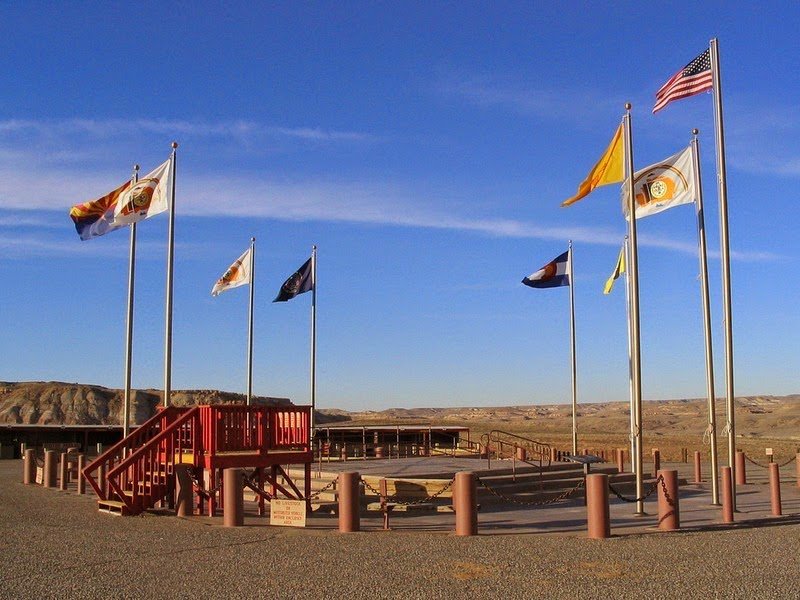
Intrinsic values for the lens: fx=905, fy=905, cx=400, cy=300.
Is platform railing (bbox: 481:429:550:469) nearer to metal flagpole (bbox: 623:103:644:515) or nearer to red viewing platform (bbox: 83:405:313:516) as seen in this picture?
metal flagpole (bbox: 623:103:644:515)

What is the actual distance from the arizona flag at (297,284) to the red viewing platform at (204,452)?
1317 cm

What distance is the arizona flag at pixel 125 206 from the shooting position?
21.7 meters

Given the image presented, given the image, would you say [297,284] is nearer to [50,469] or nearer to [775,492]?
[50,469]

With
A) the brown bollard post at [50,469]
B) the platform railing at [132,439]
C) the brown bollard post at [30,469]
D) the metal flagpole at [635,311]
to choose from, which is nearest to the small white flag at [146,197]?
the platform railing at [132,439]

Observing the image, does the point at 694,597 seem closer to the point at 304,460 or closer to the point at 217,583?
the point at 217,583

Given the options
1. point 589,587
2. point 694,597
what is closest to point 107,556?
point 589,587

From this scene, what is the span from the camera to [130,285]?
23.7m

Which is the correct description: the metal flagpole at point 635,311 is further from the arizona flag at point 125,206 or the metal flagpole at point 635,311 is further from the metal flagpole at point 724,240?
the arizona flag at point 125,206

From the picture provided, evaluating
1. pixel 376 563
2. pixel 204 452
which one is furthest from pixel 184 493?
pixel 376 563

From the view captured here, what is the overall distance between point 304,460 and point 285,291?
45.8ft

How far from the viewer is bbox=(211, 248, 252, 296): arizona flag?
3009 cm

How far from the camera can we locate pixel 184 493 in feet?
56.9

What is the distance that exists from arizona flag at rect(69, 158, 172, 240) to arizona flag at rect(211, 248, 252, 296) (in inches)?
309

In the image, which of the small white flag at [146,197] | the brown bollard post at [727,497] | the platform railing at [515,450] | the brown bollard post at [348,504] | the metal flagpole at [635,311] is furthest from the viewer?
the platform railing at [515,450]
